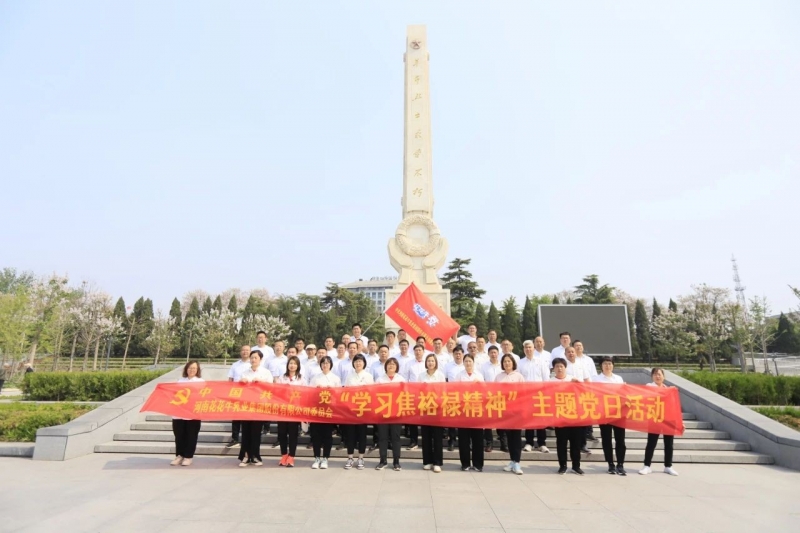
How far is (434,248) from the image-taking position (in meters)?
15.0

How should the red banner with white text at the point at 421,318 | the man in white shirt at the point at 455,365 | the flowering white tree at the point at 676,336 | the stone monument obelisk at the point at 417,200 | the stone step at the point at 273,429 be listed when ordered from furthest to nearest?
the flowering white tree at the point at 676,336 < the stone monument obelisk at the point at 417,200 < the red banner with white text at the point at 421,318 < the stone step at the point at 273,429 < the man in white shirt at the point at 455,365

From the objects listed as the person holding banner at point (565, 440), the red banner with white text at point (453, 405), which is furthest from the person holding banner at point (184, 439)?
the person holding banner at point (565, 440)

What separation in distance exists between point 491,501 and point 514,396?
6.02ft

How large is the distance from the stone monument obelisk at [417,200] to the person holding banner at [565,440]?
26.1ft

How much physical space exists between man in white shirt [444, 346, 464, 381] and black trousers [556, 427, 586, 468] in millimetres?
1655

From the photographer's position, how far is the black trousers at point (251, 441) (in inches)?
239

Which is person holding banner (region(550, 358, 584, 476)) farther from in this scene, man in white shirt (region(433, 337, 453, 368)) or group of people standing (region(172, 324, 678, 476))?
man in white shirt (region(433, 337, 453, 368))

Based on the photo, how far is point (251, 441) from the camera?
608 cm

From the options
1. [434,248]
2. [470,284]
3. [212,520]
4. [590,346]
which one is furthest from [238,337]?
[212,520]

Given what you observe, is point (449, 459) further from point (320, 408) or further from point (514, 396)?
point (320, 408)

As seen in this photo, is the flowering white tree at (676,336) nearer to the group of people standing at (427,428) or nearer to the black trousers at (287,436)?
the group of people standing at (427,428)

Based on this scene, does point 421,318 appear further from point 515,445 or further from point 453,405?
point 515,445

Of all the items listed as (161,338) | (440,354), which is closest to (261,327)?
(161,338)

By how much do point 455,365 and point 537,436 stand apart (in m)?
1.63
